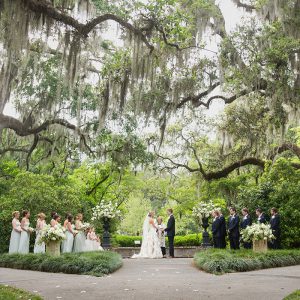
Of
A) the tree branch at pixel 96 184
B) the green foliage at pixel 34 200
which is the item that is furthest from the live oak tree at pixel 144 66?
the tree branch at pixel 96 184

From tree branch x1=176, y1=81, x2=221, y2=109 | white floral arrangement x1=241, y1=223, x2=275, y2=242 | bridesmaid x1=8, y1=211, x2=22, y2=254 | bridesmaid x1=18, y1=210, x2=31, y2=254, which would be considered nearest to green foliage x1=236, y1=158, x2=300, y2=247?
white floral arrangement x1=241, y1=223, x2=275, y2=242

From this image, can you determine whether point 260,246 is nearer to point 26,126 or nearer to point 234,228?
point 234,228

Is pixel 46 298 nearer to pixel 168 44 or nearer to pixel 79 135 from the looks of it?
pixel 168 44

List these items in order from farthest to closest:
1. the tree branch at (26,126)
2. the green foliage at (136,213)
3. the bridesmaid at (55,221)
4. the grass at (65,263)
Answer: the green foliage at (136,213) < the tree branch at (26,126) < the bridesmaid at (55,221) < the grass at (65,263)

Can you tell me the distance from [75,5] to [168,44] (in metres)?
3.06

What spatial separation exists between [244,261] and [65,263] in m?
4.14

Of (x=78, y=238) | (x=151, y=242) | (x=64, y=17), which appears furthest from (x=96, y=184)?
(x=64, y=17)

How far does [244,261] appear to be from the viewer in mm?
10672

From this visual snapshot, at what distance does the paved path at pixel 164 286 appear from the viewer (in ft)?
21.9

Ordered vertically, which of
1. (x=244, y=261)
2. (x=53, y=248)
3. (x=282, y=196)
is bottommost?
(x=244, y=261)

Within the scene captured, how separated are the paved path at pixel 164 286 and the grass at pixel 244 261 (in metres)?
0.58

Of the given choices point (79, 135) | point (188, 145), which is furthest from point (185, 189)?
point (79, 135)

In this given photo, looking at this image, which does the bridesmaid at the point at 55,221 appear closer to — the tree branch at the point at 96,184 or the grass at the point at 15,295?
the grass at the point at 15,295

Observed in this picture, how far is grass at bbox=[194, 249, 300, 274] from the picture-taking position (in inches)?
402
